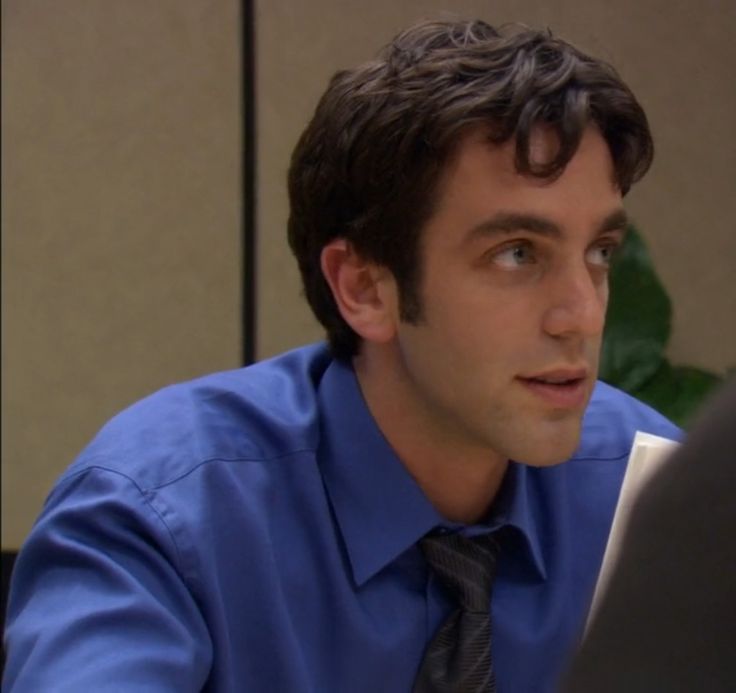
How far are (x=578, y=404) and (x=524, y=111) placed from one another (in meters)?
0.24

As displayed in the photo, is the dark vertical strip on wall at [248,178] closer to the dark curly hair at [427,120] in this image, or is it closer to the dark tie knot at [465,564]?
the dark curly hair at [427,120]

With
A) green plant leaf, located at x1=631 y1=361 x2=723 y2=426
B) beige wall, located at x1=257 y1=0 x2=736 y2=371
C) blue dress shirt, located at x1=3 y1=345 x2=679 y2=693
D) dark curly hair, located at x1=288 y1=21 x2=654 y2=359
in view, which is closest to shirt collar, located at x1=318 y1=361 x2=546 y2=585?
blue dress shirt, located at x1=3 y1=345 x2=679 y2=693

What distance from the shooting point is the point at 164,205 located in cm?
229

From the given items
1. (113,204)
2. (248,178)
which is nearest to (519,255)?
(248,178)

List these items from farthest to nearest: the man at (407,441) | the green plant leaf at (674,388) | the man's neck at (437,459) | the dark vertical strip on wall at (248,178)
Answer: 1. the dark vertical strip on wall at (248,178)
2. the green plant leaf at (674,388)
3. the man's neck at (437,459)
4. the man at (407,441)

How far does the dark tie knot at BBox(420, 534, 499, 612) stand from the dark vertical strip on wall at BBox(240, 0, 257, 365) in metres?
1.22

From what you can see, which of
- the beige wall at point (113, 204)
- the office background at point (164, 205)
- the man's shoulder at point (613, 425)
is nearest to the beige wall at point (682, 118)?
the office background at point (164, 205)

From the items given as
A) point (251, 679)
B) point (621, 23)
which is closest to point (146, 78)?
point (621, 23)

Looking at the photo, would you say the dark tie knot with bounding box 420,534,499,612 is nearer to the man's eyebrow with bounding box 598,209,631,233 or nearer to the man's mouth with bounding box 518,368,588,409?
the man's mouth with bounding box 518,368,588,409

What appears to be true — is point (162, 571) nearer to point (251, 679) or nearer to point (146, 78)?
point (251, 679)

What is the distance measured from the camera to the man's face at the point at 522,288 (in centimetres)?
104

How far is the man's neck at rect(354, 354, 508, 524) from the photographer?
45.1 inches

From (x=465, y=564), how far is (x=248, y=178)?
1307 mm

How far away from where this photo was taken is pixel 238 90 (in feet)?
7.41
